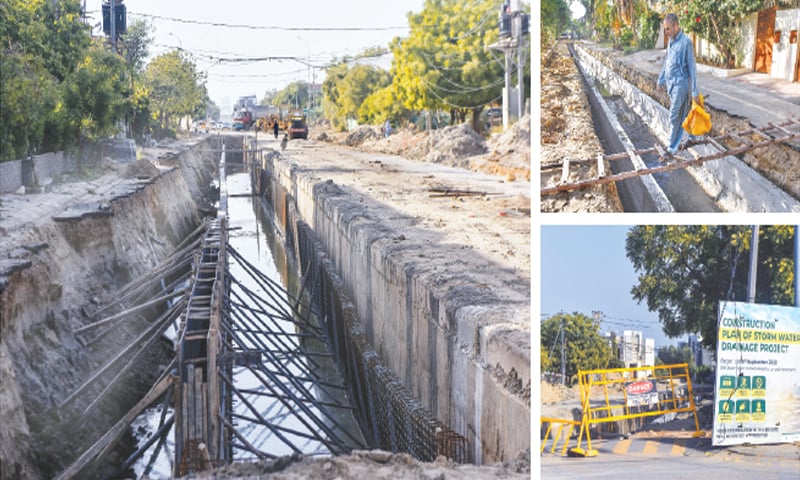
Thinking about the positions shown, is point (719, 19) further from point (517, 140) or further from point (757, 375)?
point (517, 140)

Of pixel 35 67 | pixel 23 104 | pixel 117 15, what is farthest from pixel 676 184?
pixel 117 15

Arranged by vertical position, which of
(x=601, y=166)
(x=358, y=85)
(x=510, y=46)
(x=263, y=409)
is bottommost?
(x=263, y=409)

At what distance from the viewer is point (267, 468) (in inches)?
273

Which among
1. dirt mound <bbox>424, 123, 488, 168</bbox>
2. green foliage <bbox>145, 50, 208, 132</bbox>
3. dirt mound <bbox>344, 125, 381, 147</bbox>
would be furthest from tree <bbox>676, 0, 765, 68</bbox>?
dirt mound <bbox>344, 125, 381, 147</bbox>

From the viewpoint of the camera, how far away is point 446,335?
9.46m

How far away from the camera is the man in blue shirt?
352 cm

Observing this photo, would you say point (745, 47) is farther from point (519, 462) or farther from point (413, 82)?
point (413, 82)

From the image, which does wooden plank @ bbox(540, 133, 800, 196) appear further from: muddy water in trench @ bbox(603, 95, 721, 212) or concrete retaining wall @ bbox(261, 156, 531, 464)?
concrete retaining wall @ bbox(261, 156, 531, 464)

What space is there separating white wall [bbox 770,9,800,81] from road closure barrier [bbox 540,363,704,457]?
1391 mm

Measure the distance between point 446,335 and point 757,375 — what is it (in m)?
5.46

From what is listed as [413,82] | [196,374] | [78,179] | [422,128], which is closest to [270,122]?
[422,128]

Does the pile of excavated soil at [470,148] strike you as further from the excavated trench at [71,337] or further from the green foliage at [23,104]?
the green foliage at [23,104]

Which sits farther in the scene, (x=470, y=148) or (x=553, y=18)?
(x=470, y=148)

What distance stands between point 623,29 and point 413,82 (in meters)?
41.1
